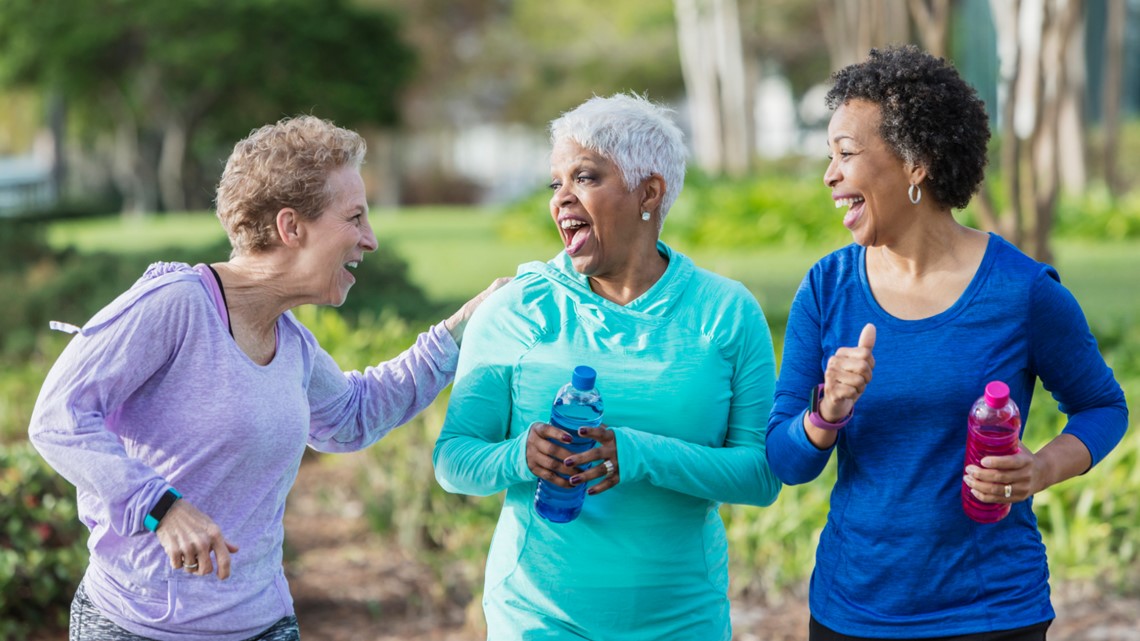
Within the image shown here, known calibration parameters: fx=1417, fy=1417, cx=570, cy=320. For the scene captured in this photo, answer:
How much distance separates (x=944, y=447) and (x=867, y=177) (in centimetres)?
57

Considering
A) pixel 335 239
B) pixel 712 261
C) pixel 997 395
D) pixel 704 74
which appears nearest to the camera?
pixel 997 395

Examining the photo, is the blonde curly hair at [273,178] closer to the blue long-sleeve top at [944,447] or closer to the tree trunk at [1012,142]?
the blue long-sleeve top at [944,447]

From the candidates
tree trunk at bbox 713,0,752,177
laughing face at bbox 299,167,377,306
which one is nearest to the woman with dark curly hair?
laughing face at bbox 299,167,377,306

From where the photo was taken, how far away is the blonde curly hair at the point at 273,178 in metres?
2.95

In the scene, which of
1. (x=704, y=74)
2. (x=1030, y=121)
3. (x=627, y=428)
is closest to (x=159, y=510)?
(x=627, y=428)

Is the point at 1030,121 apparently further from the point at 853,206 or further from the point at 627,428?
the point at 627,428

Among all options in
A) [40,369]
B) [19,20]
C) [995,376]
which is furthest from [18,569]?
[19,20]

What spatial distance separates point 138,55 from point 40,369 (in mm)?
29736

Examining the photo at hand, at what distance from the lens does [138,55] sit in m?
37.6

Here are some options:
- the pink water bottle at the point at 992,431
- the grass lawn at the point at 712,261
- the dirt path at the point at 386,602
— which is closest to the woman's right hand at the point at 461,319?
the pink water bottle at the point at 992,431

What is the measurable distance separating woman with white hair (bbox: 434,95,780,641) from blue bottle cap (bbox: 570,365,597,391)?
0.63 ft

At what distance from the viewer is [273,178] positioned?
2938mm

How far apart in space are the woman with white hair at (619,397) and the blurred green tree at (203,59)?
32.8 meters

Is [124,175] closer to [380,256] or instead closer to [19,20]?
[19,20]
